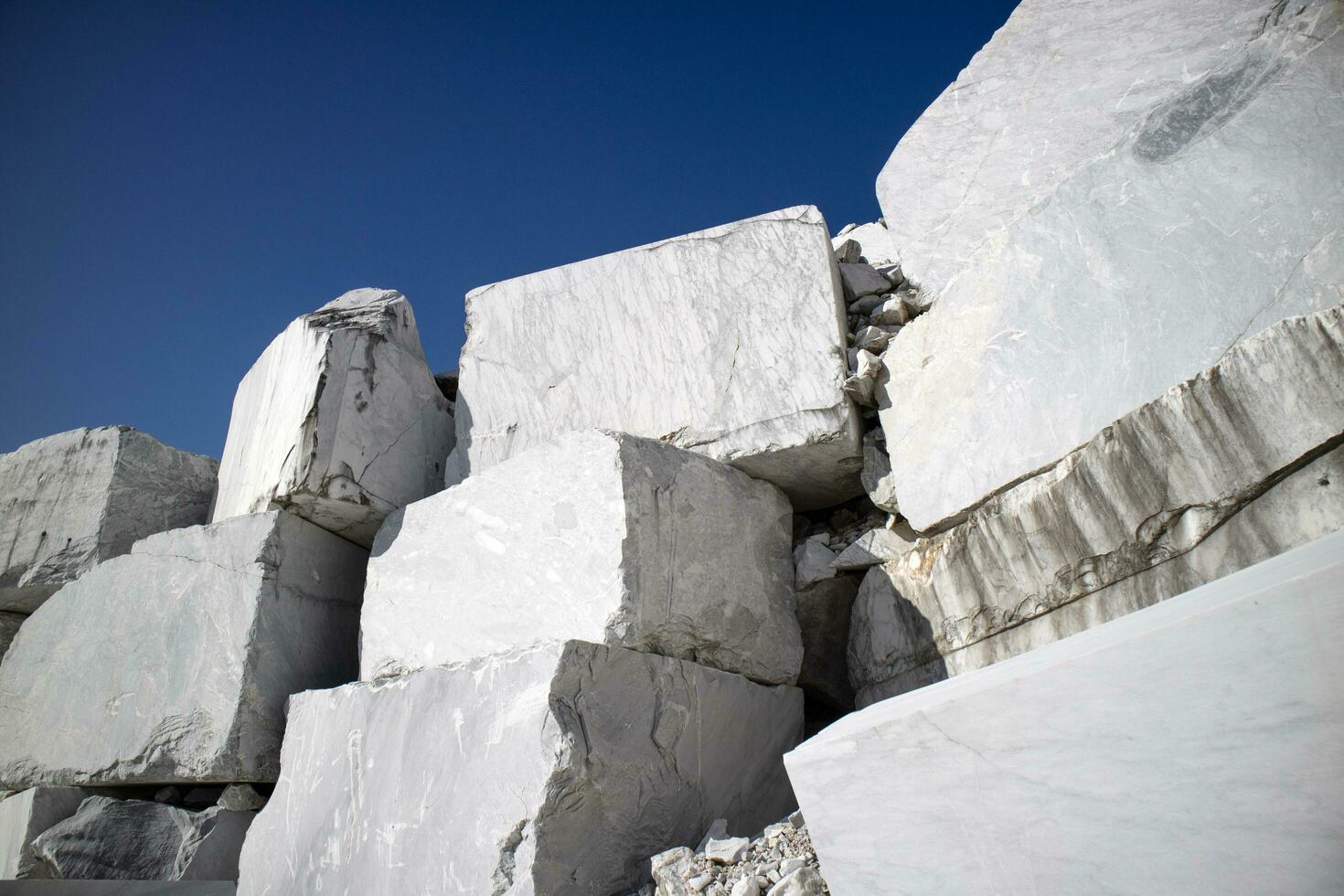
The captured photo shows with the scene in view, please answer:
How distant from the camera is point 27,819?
7.84ft

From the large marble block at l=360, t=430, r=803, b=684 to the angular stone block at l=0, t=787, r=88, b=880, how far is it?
967 mm

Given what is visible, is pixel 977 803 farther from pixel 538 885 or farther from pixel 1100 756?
pixel 538 885

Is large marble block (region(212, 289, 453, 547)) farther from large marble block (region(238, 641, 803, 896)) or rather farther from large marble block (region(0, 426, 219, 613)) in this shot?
large marble block (region(238, 641, 803, 896))

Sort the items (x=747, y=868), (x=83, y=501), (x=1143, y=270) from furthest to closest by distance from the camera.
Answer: (x=83, y=501)
(x=1143, y=270)
(x=747, y=868)

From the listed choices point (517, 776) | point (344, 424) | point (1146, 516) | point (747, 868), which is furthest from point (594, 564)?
point (1146, 516)

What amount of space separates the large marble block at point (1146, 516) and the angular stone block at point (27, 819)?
231 cm

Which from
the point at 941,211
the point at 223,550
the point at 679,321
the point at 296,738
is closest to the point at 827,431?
the point at 679,321

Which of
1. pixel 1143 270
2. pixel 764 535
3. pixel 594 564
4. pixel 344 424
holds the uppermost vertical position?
pixel 344 424

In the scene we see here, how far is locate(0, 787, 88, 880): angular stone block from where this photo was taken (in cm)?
233

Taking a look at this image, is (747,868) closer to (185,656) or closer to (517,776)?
(517,776)

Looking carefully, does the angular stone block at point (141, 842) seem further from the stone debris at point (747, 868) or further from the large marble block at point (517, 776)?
the stone debris at point (747, 868)

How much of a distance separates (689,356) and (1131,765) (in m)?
1.71

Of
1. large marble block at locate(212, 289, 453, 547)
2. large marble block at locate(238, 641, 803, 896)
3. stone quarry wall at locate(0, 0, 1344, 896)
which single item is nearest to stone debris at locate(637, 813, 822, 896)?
stone quarry wall at locate(0, 0, 1344, 896)

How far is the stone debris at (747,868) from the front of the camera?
4.83 ft
